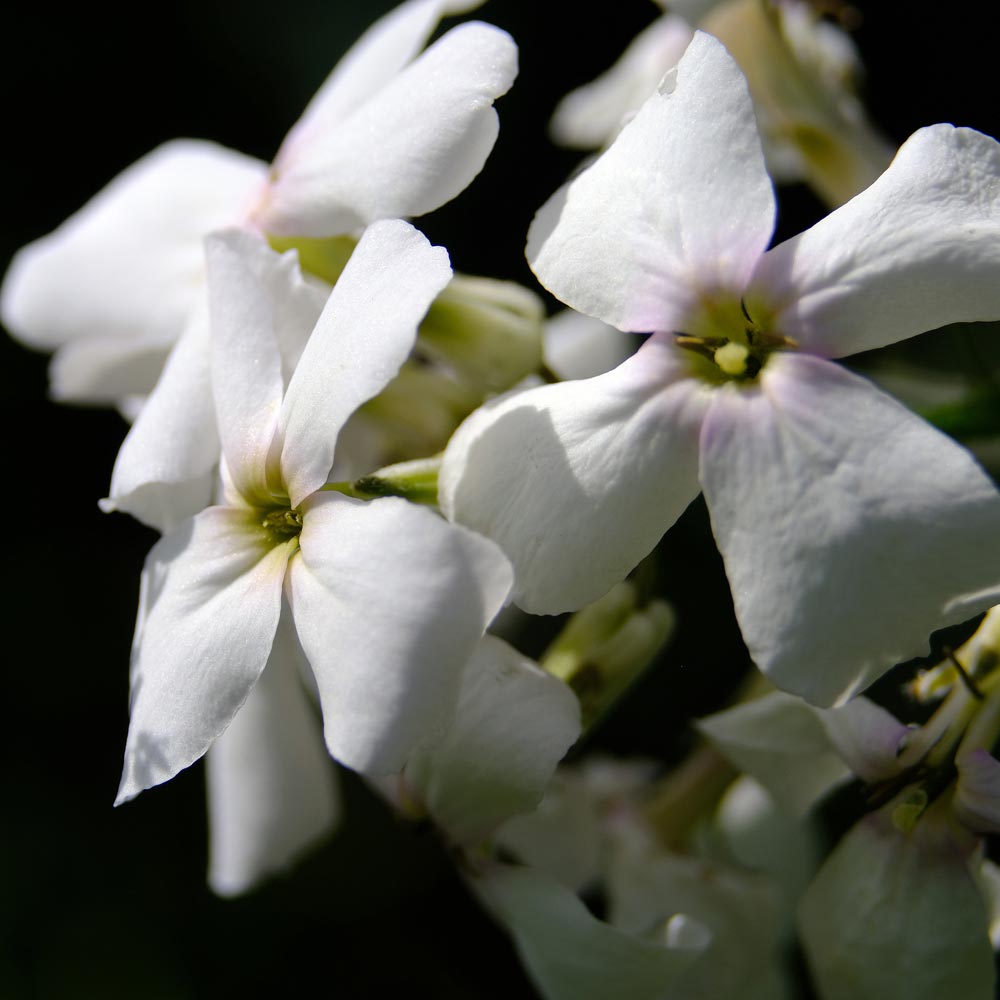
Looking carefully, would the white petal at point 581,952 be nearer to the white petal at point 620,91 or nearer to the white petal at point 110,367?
the white petal at point 110,367

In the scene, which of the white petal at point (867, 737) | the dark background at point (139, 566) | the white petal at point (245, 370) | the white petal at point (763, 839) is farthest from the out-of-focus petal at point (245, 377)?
the dark background at point (139, 566)

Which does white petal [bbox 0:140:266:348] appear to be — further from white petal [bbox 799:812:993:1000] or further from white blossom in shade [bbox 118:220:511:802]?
white petal [bbox 799:812:993:1000]

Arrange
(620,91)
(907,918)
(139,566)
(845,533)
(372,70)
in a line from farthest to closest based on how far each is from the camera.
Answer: (139,566) < (620,91) < (372,70) < (907,918) < (845,533)

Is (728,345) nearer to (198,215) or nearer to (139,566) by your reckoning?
(198,215)

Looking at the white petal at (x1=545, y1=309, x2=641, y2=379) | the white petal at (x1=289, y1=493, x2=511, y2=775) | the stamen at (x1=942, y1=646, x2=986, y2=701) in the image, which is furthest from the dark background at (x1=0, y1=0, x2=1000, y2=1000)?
the white petal at (x1=289, y1=493, x2=511, y2=775)

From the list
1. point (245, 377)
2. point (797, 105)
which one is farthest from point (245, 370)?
point (797, 105)

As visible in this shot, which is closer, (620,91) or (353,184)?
(353,184)
